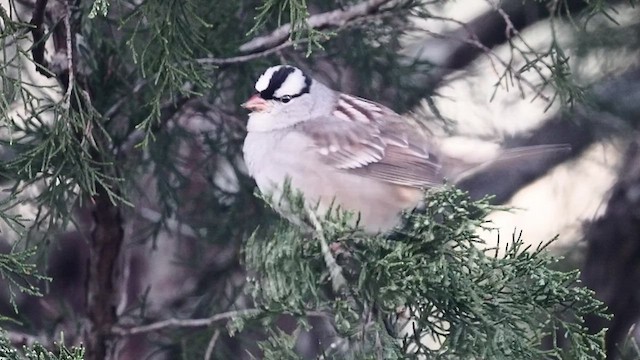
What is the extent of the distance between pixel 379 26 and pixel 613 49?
930 millimetres

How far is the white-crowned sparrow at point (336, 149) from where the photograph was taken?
80.9 inches

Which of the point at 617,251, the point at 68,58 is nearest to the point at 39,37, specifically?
the point at 68,58

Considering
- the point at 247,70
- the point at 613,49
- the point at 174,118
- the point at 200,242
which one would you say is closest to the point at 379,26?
the point at 247,70

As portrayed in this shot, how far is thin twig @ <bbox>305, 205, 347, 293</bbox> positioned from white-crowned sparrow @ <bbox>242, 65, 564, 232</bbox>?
409mm

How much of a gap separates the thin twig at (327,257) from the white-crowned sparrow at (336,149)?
41cm

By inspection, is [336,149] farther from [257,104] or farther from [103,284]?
[103,284]

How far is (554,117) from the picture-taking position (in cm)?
325

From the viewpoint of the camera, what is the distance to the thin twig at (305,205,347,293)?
156 centimetres

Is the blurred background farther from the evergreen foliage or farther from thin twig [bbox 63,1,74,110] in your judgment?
the evergreen foliage

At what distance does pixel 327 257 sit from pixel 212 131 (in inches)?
40.4

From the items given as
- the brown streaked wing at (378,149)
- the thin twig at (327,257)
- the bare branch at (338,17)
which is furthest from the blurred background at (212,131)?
the thin twig at (327,257)

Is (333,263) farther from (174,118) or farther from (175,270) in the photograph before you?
(175,270)

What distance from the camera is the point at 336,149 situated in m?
2.12

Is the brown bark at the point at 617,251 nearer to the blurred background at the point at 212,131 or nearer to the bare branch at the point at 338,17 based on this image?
the blurred background at the point at 212,131
